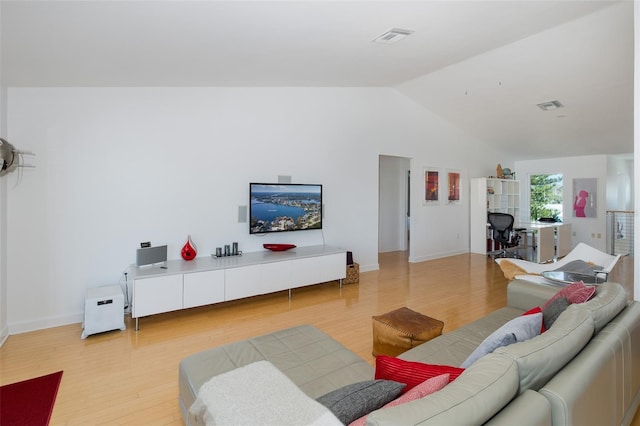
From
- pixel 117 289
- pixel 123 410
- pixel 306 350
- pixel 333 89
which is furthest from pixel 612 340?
pixel 333 89

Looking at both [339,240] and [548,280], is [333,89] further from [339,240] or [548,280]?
[548,280]

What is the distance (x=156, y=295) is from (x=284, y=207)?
6.59 ft

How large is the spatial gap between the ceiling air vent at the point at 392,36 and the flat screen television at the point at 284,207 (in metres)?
2.18

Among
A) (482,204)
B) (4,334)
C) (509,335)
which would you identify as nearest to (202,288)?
(4,334)

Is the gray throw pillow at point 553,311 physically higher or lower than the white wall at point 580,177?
lower

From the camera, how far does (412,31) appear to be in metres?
3.32

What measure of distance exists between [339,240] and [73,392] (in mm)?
3882

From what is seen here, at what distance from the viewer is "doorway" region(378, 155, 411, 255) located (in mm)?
7828

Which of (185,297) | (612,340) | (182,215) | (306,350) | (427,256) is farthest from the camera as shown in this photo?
(427,256)

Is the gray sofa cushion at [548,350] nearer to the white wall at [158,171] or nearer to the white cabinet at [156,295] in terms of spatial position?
the white cabinet at [156,295]

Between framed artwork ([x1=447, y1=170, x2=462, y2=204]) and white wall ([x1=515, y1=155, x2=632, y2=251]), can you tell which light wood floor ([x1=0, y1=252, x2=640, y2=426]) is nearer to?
framed artwork ([x1=447, y1=170, x2=462, y2=204])

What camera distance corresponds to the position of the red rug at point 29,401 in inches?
78.1

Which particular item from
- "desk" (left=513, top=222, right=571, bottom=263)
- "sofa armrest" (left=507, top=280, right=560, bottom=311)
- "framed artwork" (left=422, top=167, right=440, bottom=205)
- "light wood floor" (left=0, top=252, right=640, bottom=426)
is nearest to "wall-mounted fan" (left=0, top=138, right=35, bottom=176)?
"light wood floor" (left=0, top=252, right=640, bottom=426)

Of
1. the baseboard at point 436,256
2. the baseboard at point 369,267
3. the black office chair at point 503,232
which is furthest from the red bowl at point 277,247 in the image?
the black office chair at point 503,232
